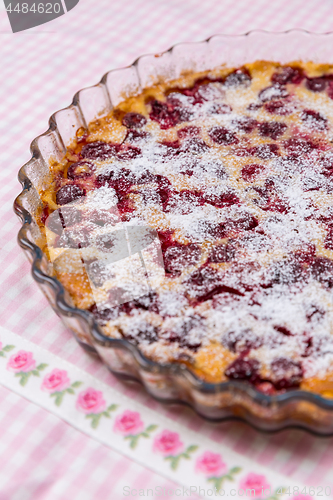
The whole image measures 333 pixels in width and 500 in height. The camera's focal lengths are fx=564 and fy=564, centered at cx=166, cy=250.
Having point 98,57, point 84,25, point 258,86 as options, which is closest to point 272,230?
point 258,86

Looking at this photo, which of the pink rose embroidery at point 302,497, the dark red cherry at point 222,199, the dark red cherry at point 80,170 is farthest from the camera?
the dark red cherry at point 80,170

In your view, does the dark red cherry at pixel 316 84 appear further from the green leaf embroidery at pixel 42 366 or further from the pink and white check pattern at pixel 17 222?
the green leaf embroidery at pixel 42 366

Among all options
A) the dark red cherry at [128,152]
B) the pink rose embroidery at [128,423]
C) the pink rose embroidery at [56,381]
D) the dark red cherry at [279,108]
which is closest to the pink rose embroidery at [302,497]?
the pink rose embroidery at [128,423]

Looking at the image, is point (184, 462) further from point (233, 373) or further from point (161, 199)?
point (161, 199)

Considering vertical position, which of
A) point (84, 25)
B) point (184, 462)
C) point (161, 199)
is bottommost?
point (184, 462)

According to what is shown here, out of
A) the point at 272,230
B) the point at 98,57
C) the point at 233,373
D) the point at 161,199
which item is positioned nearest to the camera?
the point at 233,373

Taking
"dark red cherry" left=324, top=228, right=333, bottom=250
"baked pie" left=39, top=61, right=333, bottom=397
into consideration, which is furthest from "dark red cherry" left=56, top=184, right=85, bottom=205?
"dark red cherry" left=324, top=228, right=333, bottom=250
